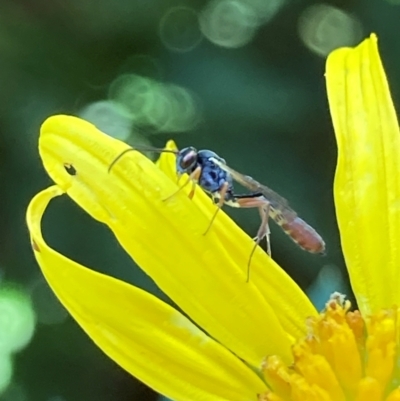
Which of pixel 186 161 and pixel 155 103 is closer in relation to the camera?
pixel 186 161

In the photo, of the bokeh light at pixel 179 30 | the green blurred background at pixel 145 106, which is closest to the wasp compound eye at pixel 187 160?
the green blurred background at pixel 145 106

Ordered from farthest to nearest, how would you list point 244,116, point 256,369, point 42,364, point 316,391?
point 244,116 < point 42,364 < point 256,369 < point 316,391

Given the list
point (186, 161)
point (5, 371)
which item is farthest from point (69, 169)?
point (5, 371)

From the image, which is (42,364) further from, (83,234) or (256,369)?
(256,369)

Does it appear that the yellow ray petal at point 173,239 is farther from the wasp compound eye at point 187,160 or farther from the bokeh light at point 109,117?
the bokeh light at point 109,117

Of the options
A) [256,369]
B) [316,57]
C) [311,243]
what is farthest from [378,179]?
[316,57]

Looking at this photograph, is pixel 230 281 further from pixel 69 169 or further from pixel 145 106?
pixel 145 106
